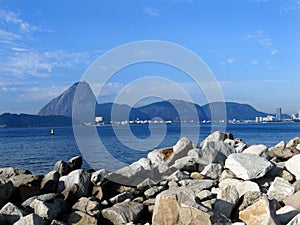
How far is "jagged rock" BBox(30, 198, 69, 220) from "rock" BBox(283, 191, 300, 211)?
4.28 m

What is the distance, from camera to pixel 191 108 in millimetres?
16344

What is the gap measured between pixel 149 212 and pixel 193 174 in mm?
2402

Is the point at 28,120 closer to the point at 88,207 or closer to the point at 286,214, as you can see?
the point at 88,207

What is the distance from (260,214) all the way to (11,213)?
432 cm

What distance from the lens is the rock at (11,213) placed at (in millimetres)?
7613

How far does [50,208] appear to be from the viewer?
7867 millimetres

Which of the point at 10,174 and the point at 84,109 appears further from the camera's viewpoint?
the point at 84,109

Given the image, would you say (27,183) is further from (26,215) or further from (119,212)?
(119,212)

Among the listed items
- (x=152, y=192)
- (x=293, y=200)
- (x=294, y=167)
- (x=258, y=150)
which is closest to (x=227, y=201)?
(x=293, y=200)

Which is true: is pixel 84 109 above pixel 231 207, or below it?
above

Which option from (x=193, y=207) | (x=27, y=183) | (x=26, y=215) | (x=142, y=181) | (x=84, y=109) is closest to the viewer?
(x=193, y=207)

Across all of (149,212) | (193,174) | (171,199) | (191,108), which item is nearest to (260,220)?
(171,199)

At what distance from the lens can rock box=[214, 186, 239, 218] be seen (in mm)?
7820

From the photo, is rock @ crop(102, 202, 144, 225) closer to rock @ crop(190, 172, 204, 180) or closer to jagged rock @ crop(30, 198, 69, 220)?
jagged rock @ crop(30, 198, 69, 220)
